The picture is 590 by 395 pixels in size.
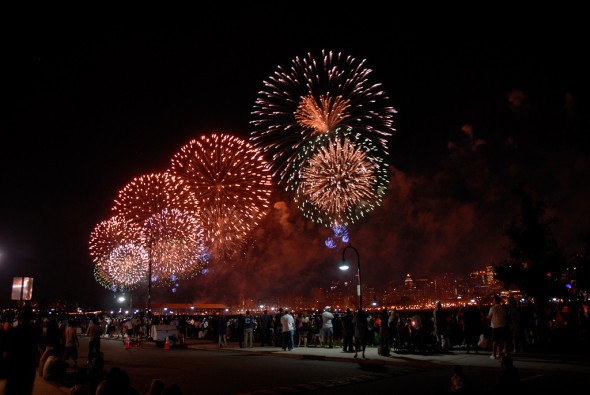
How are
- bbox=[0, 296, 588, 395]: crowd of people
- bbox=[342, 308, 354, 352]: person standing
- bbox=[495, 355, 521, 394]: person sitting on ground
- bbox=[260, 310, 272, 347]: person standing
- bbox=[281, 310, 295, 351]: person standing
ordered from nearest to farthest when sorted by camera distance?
bbox=[495, 355, 521, 394]: person sitting on ground < bbox=[0, 296, 588, 395]: crowd of people < bbox=[342, 308, 354, 352]: person standing < bbox=[281, 310, 295, 351]: person standing < bbox=[260, 310, 272, 347]: person standing

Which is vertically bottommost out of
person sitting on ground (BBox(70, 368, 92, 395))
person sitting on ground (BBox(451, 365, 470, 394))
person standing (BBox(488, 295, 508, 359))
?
person sitting on ground (BBox(70, 368, 92, 395))

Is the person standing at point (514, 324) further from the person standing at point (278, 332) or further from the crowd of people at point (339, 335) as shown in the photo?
the person standing at point (278, 332)

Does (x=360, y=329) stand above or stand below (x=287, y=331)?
above

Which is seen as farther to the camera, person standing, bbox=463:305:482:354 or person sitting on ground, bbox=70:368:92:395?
person standing, bbox=463:305:482:354

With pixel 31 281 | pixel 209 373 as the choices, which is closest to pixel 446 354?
pixel 209 373

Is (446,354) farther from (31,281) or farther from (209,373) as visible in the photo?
Result: (31,281)

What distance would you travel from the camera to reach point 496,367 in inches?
593

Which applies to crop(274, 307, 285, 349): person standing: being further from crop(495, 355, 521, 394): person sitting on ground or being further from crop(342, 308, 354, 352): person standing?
crop(495, 355, 521, 394): person sitting on ground

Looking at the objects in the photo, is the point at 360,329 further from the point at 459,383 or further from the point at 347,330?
the point at 459,383

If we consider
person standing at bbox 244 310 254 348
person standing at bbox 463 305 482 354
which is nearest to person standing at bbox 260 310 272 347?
person standing at bbox 244 310 254 348

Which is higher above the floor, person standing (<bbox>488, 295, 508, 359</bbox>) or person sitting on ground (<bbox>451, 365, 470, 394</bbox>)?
person standing (<bbox>488, 295, 508, 359</bbox>)

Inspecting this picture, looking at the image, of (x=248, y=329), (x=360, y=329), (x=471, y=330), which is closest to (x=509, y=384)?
(x=360, y=329)

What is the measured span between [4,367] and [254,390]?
5.83 meters

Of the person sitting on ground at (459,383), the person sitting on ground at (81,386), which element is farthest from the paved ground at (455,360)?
the person sitting on ground at (459,383)
